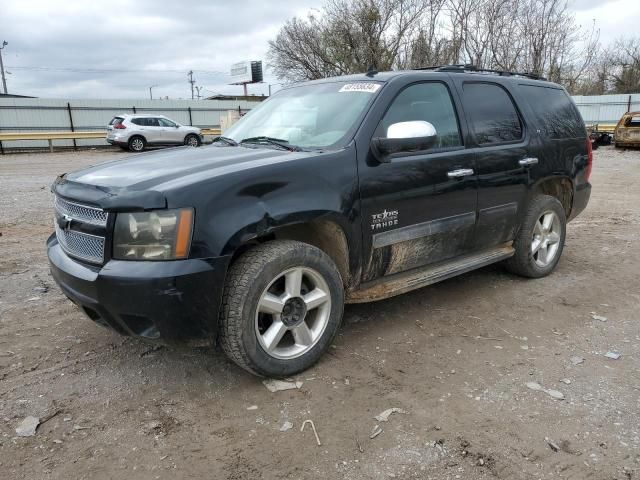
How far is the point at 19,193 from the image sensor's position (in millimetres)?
10234

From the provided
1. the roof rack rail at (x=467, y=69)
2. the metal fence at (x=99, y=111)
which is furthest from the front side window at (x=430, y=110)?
the metal fence at (x=99, y=111)

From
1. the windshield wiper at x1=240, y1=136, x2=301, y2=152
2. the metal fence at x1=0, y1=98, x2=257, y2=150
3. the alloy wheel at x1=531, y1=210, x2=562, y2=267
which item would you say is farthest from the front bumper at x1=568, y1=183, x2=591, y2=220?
the metal fence at x1=0, y1=98, x2=257, y2=150

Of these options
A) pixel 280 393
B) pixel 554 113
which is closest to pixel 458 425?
pixel 280 393

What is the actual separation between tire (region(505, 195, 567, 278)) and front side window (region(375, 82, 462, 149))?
1244 millimetres

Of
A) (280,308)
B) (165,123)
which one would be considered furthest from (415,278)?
(165,123)

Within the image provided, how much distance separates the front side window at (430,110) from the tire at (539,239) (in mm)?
1244

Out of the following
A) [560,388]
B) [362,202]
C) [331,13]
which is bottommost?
[560,388]

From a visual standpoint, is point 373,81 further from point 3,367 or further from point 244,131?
point 3,367

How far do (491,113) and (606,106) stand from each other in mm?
29420

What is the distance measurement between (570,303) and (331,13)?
25.7 meters

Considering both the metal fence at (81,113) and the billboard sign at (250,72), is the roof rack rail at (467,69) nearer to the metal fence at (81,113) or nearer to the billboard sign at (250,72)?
the metal fence at (81,113)

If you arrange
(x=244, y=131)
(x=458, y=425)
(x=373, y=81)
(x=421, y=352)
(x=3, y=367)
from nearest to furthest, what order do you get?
(x=458, y=425), (x=3, y=367), (x=421, y=352), (x=373, y=81), (x=244, y=131)

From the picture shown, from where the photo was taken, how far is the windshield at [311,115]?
3.49 m

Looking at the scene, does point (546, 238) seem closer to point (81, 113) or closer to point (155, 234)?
point (155, 234)
